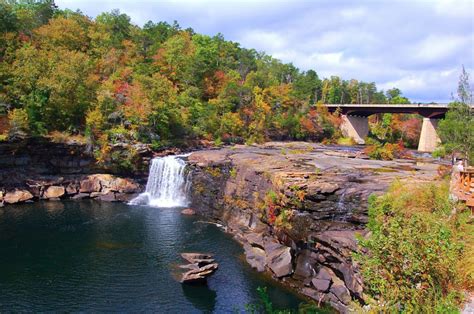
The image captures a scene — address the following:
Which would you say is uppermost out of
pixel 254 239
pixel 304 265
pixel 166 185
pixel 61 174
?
pixel 61 174

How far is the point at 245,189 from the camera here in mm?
34812

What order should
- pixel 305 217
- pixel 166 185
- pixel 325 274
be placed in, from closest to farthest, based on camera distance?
pixel 325 274
pixel 305 217
pixel 166 185

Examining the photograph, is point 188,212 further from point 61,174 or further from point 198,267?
point 61,174

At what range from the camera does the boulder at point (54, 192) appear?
141ft

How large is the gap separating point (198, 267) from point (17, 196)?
89.8 feet

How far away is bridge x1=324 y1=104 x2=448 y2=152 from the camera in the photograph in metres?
66.9

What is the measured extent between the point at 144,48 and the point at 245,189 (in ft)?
179

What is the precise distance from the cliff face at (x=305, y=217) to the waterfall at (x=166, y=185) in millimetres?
6440

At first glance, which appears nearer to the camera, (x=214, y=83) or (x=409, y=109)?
(x=409, y=109)

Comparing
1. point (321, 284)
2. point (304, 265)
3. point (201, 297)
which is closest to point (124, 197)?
point (201, 297)

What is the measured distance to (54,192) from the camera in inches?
1706

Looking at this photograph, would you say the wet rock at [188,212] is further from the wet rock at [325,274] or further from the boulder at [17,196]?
the wet rock at [325,274]

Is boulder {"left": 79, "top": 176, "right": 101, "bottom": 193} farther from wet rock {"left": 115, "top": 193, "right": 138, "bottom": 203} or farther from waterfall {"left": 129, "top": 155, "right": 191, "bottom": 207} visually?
waterfall {"left": 129, "top": 155, "right": 191, "bottom": 207}

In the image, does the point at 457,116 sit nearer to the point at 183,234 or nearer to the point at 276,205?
the point at 276,205
